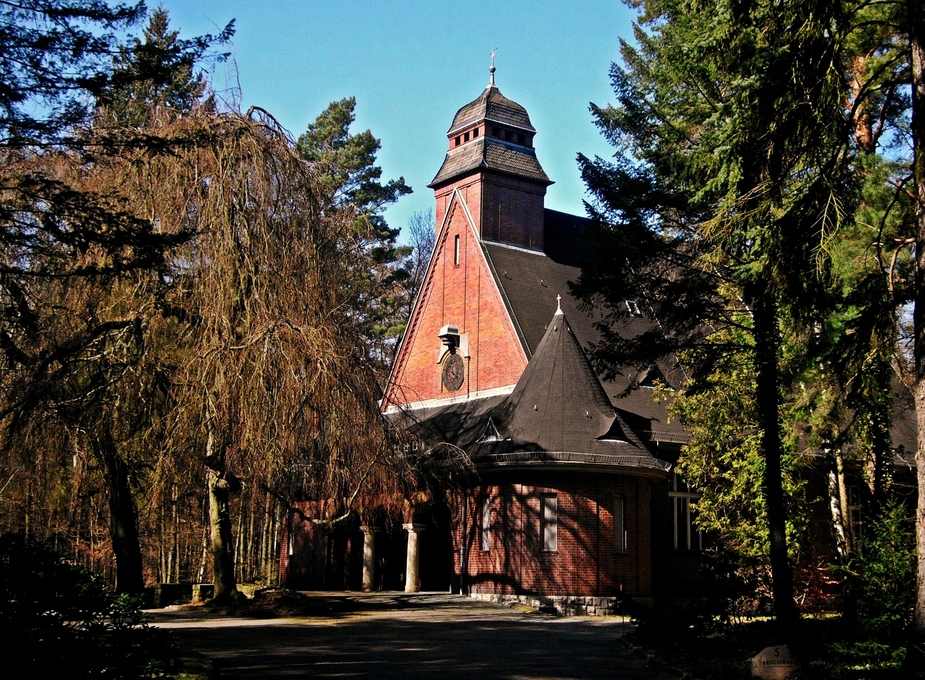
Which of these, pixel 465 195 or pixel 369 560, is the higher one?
pixel 465 195

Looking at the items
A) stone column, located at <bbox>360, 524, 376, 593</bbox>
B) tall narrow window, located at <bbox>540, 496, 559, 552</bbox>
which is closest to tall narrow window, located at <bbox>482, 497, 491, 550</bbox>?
tall narrow window, located at <bbox>540, 496, 559, 552</bbox>

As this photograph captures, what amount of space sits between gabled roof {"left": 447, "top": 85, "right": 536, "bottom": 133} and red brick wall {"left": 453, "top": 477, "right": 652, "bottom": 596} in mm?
15393

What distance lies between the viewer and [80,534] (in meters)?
28.3

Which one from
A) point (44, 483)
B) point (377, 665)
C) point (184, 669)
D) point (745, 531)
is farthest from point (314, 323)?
point (745, 531)

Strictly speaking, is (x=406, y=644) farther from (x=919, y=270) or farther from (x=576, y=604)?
(x=576, y=604)

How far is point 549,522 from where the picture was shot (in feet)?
83.0

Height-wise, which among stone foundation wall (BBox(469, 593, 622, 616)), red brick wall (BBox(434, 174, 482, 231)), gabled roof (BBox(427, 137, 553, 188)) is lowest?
stone foundation wall (BBox(469, 593, 622, 616))

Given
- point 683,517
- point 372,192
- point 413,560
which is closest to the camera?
point 413,560

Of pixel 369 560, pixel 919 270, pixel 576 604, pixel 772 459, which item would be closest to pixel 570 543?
pixel 576 604

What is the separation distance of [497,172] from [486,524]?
14.3 meters

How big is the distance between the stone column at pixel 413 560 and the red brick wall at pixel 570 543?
7.81ft

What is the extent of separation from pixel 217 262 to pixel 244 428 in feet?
9.82

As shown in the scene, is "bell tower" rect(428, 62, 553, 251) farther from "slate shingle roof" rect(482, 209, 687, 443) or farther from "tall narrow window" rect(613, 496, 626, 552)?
"tall narrow window" rect(613, 496, 626, 552)

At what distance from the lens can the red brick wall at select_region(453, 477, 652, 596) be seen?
24.9 metres
